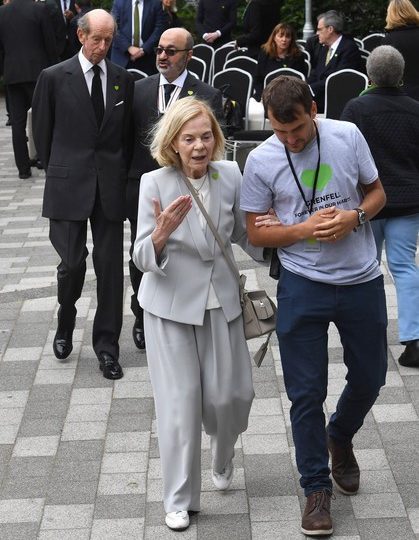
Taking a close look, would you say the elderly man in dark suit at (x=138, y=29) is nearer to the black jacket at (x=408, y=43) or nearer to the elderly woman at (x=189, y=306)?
the black jacket at (x=408, y=43)

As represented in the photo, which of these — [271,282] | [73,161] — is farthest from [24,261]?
[73,161]

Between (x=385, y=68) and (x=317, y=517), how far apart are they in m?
2.75

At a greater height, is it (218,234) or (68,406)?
(218,234)

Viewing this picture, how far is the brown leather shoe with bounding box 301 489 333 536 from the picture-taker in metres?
4.84

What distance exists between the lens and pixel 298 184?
15.4ft

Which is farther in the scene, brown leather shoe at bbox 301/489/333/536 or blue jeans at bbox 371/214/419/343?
blue jeans at bbox 371/214/419/343

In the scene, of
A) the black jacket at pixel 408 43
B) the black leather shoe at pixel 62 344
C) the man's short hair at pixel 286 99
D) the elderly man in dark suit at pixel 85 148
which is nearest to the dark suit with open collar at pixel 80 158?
the elderly man in dark suit at pixel 85 148

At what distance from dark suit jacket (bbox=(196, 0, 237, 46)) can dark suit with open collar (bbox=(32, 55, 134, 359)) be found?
1152 centimetres

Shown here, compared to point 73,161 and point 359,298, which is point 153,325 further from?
point 73,161

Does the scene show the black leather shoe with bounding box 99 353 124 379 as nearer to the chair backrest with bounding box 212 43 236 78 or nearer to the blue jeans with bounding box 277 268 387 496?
the blue jeans with bounding box 277 268 387 496

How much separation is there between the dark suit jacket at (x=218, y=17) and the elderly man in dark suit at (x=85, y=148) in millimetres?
11524

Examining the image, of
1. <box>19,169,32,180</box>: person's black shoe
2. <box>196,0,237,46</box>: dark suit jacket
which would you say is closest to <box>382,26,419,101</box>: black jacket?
<box>19,169,32,180</box>: person's black shoe

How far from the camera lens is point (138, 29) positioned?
15.2m

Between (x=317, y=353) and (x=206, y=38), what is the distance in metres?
14.0
